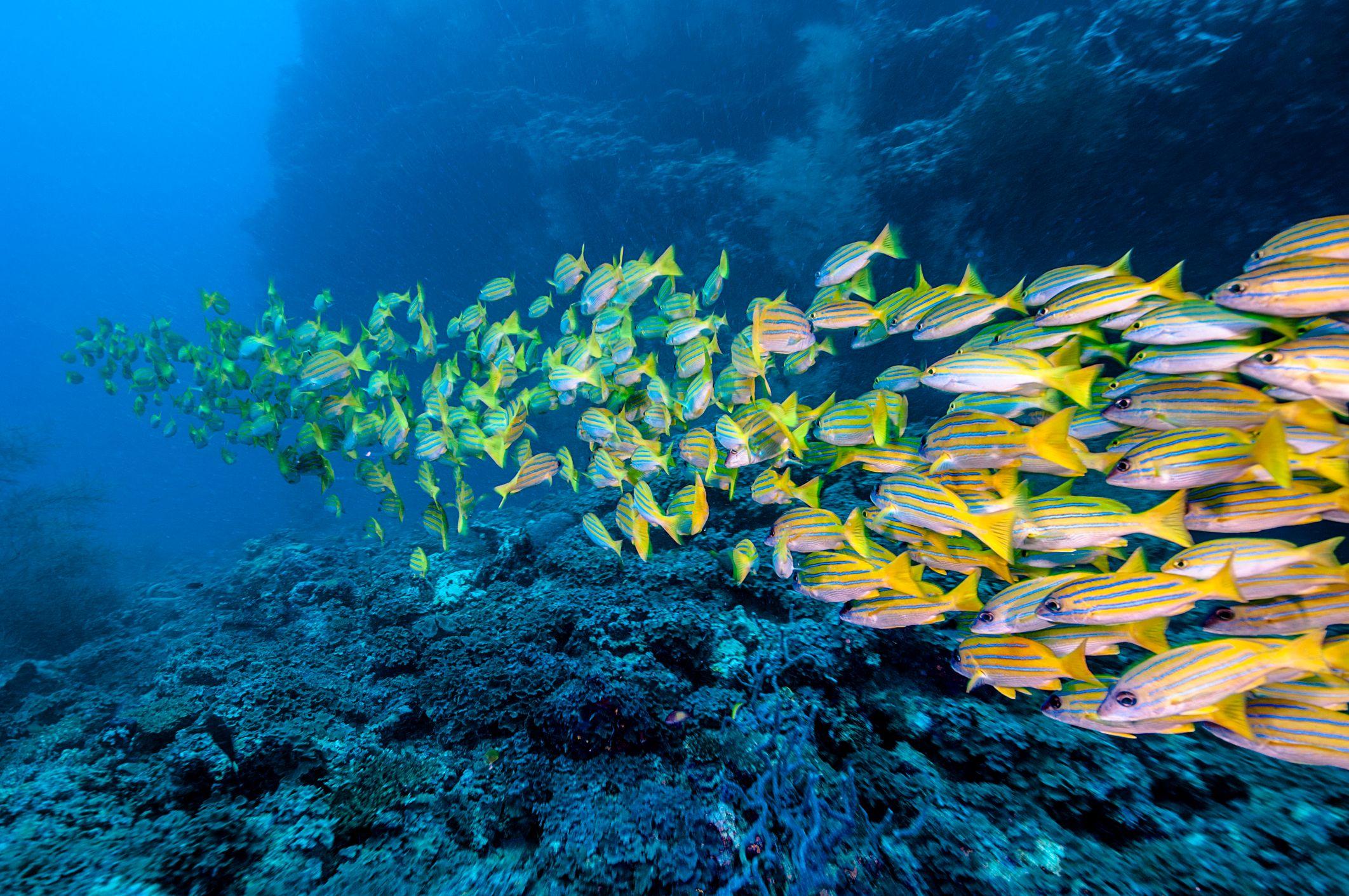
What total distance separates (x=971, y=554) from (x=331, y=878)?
11.3 ft

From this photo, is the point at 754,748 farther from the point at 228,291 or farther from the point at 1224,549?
the point at 228,291

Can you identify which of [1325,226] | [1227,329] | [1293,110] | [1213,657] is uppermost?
[1293,110]

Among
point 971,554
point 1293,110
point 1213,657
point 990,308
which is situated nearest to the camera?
point 1213,657

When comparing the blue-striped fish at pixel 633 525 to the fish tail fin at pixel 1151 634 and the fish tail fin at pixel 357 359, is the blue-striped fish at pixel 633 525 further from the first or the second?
the fish tail fin at pixel 357 359

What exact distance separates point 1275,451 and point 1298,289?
76cm

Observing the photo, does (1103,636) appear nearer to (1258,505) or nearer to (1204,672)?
(1204,672)

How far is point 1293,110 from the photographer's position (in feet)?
23.6

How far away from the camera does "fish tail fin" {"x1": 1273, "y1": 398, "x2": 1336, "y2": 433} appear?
1.79m

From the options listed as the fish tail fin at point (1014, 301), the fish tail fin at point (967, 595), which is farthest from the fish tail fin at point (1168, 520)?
the fish tail fin at point (1014, 301)

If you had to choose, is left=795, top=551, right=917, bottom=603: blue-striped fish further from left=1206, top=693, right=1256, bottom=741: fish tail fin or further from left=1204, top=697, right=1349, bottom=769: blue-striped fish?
left=1204, top=697, right=1349, bottom=769: blue-striped fish

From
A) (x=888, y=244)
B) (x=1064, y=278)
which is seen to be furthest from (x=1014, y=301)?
(x=888, y=244)

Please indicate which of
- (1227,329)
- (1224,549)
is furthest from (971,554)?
(1227,329)

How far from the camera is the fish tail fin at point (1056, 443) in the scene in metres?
2.17

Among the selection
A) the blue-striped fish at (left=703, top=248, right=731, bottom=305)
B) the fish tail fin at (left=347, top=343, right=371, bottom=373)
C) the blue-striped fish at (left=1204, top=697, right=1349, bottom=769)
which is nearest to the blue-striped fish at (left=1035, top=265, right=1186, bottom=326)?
the blue-striped fish at (left=1204, top=697, right=1349, bottom=769)
